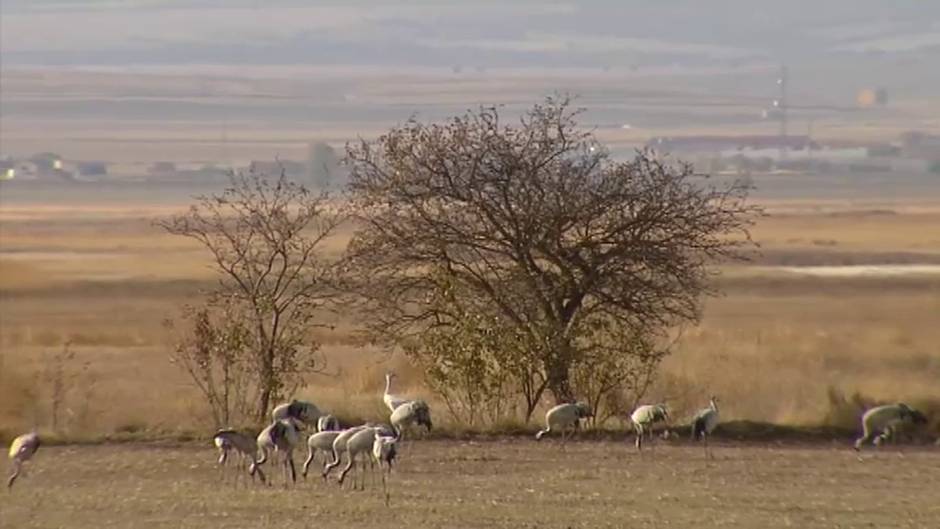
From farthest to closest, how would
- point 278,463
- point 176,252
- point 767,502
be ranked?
point 176,252, point 278,463, point 767,502

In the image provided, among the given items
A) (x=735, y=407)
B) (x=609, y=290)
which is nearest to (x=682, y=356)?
(x=735, y=407)

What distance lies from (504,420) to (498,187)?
10.5ft

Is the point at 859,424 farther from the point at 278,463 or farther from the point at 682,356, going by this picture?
the point at 682,356

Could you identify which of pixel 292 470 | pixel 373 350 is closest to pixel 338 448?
pixel 292 470

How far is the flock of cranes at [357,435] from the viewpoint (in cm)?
2150

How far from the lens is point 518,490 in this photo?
21391mm

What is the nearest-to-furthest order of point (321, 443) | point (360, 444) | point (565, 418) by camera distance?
point (360, 444), point (321, 443), point (565, 418)

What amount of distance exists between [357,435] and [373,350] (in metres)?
20.7

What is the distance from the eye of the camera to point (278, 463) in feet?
77.2

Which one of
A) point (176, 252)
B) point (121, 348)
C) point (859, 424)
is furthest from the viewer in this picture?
point (176, 252)

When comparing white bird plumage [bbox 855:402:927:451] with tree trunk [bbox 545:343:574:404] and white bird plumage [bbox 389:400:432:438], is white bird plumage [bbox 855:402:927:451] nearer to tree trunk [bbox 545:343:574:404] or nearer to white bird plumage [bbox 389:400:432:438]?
tree trunk [bbox 545:343:574:404]

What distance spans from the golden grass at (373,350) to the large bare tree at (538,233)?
6.11 feet

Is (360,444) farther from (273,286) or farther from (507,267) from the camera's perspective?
(273,286)

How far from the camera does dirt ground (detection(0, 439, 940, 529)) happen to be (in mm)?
18906
